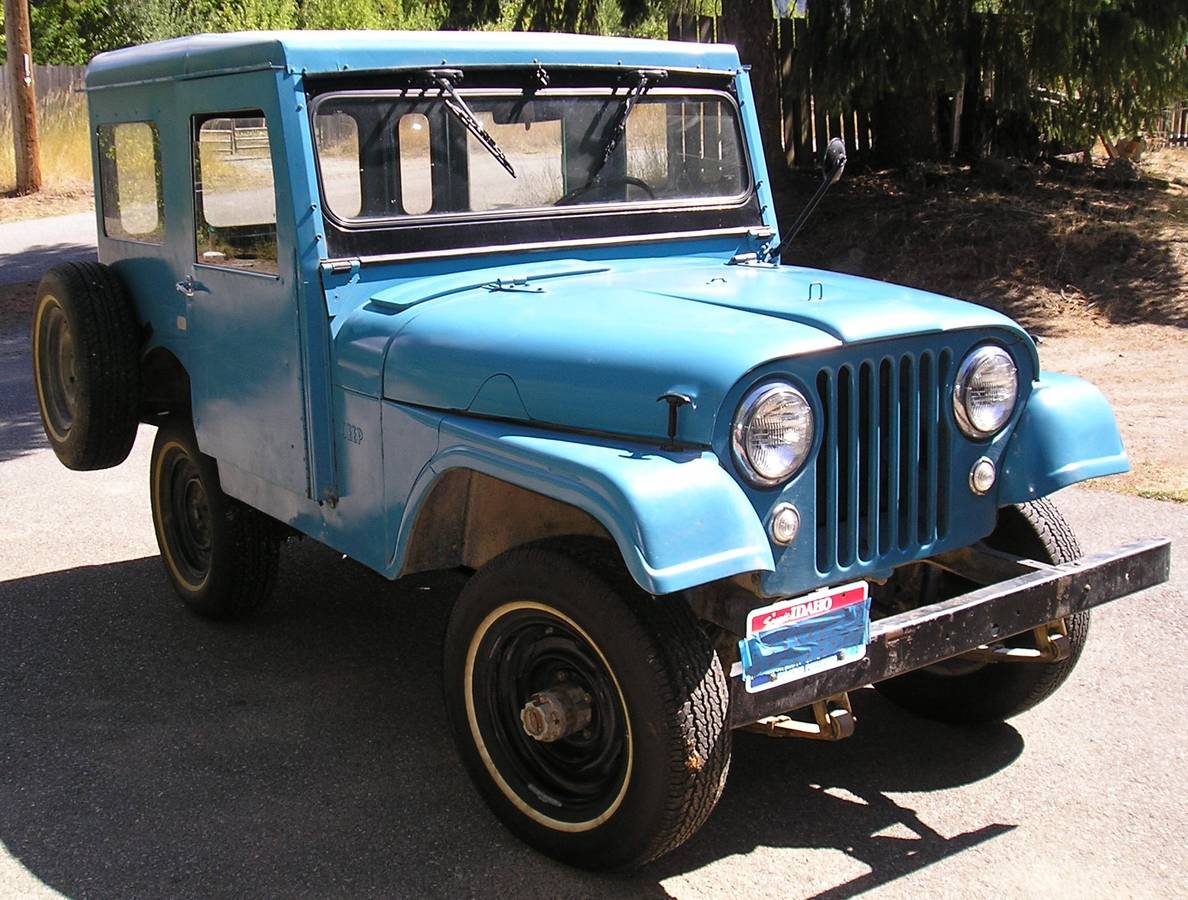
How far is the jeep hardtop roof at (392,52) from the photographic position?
Answer: 3902 mm

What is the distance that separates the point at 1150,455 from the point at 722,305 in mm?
4245

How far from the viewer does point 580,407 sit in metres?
3.27

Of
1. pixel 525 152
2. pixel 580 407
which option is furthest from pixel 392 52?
pixel 580 407

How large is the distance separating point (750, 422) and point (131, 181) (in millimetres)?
3024

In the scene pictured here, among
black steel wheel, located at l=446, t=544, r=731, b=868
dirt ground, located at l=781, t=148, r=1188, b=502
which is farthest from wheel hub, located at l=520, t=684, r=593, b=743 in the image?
dirt ground, located at l=781, t=148, r=1188, b=502

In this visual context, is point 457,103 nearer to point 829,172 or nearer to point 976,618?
point 829,172

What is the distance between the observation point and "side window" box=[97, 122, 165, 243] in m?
4.82

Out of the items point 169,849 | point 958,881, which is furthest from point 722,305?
point 169,849

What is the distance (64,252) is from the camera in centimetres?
1581

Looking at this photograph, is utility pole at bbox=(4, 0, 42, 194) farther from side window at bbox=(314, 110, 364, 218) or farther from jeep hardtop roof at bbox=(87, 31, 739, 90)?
side window at bbox=(314, 110, 364, 218)

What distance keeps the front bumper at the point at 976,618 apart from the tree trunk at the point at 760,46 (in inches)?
326

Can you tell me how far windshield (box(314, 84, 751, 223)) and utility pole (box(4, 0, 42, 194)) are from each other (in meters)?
15.0

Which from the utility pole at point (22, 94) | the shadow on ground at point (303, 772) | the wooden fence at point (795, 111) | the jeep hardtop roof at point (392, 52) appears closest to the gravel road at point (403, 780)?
the shadow on ground at point (303, 772)

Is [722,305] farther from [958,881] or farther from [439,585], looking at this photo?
[439,585]
